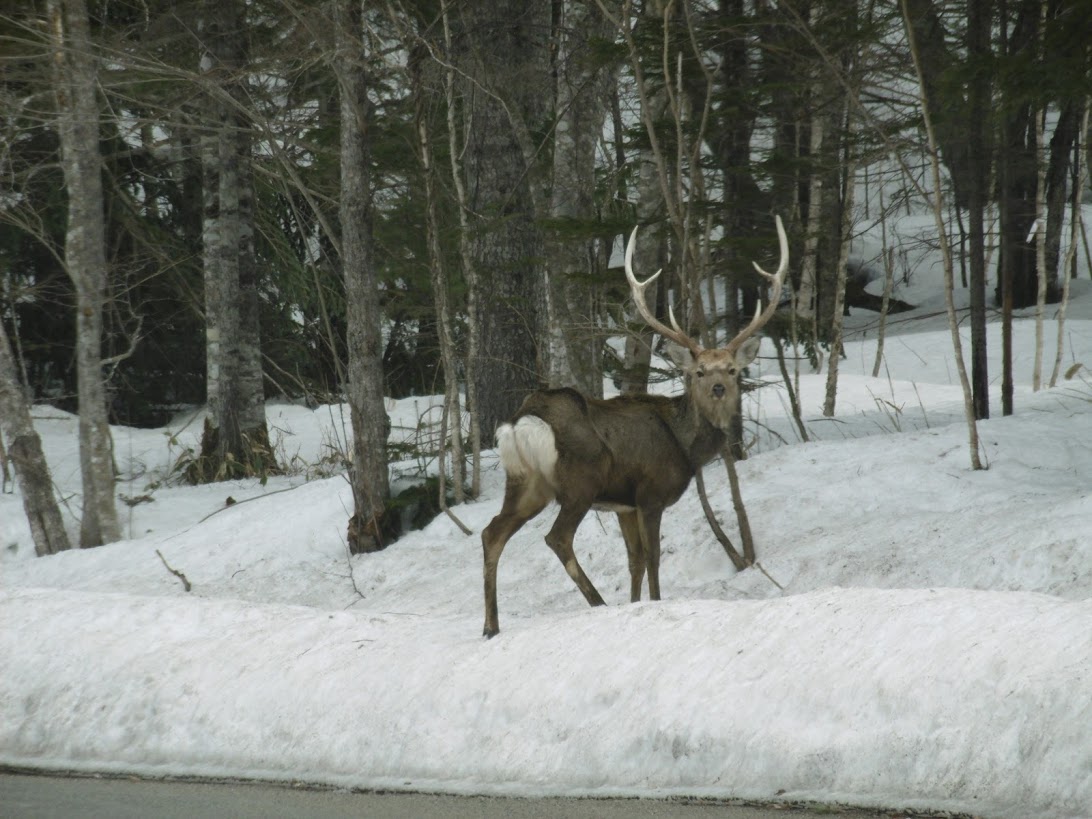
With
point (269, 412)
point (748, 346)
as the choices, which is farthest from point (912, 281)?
point (748, 346)

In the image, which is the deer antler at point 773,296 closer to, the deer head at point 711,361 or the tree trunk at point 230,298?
the deer head at point 711,361

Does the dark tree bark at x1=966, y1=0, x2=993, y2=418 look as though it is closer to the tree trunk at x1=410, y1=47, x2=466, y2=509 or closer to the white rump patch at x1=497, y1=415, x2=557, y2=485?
the tree trunk at x1=410, y1=47, x2=466, y2=509

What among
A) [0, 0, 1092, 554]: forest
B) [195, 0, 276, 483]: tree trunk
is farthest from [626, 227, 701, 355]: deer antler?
[195, 0, 276, 483]: tree trunk

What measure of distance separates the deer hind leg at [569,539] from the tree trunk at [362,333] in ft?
13.0

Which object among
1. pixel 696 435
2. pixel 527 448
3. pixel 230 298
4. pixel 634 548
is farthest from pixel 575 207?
pixel 230 298

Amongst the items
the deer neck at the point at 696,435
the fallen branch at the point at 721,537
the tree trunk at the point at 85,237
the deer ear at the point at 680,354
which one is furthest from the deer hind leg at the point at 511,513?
the tree trunk at the point at 85,237

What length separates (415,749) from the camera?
557cm

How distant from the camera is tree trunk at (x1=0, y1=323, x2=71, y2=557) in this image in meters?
12.7

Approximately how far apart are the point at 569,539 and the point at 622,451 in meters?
0.74

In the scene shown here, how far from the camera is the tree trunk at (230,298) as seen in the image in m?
16.1

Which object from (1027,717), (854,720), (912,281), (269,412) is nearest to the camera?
(1027,717)

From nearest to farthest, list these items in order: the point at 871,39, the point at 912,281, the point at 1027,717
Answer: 1. the point at 1027,717
2. the point at 871,39
3. the point at 912,281

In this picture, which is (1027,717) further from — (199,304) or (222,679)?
(199,304)

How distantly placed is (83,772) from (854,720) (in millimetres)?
3759
